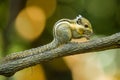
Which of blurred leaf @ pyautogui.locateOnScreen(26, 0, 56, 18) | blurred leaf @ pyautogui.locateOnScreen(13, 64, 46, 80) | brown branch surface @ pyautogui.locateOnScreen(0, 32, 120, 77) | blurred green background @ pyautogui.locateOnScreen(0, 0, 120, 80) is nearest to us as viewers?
brown branch surface @ pyautogui.locateOnScreen(0, 32, 120, 77)

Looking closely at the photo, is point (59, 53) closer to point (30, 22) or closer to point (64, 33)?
point (64, 33)

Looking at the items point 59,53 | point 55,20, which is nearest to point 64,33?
point 59,53

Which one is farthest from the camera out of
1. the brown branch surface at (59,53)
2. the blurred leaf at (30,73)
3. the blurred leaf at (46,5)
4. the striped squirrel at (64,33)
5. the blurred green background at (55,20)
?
the blurred leaf at (46,5)

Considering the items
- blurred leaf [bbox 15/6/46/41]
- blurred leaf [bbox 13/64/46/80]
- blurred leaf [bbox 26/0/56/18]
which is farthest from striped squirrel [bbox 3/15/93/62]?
blurred leaf [bbox 26/0/56/18]

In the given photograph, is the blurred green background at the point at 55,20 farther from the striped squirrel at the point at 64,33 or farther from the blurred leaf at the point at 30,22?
the striped squirrel at the point at 64,33

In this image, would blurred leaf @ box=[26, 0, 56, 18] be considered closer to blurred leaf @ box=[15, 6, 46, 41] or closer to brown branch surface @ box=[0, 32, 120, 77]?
blurred leaf @ box=[15, 6, 46, 41]

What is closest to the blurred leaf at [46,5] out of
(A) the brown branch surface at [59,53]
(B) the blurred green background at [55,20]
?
(B) the blurred green background at [55,20]
